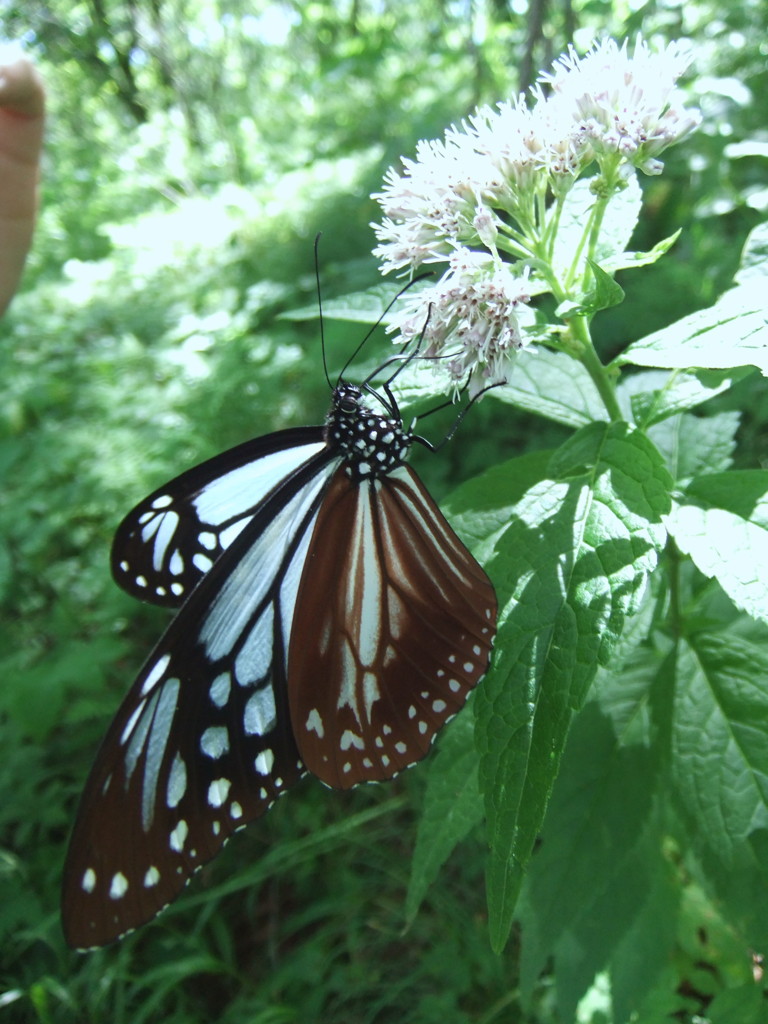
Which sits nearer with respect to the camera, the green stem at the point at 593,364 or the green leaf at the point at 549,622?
the green leaf at the point at 549,622

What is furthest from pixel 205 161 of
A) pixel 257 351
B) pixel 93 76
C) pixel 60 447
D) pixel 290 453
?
pixel 290 453

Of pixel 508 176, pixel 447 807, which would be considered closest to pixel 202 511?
pixel 447 807

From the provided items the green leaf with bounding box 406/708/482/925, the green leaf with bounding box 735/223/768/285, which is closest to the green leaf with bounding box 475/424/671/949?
the green leaf with bounding box 406/708/482/925

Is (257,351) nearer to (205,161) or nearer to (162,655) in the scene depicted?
(162,655)

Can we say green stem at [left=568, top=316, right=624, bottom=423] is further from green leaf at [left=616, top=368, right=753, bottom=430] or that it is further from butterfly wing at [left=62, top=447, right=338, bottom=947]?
butterfly wing at [left=62, top=447, right=338, bottom=947]

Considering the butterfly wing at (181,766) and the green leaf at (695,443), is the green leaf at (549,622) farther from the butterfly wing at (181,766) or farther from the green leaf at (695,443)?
the butterfly wing at (181,766)

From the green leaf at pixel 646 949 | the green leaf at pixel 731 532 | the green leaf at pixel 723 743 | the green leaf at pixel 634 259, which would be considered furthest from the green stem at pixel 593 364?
the green leaf at pixel 646 949
